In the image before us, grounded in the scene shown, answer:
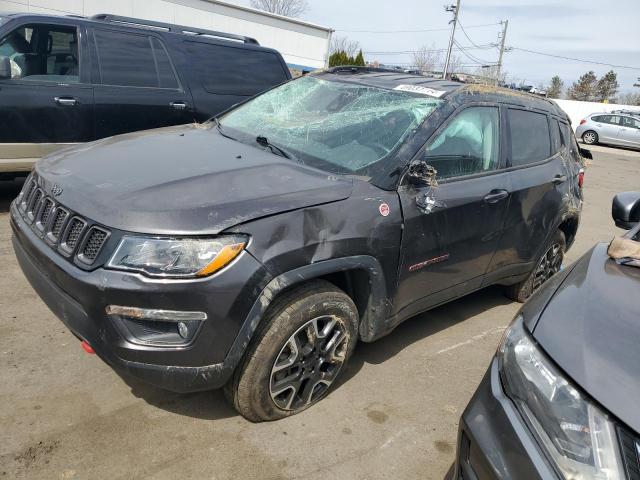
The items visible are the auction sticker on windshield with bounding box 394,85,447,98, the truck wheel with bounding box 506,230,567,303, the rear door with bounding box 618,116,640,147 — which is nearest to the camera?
the auction sticker on windshield with bounding box 394,85,447,98

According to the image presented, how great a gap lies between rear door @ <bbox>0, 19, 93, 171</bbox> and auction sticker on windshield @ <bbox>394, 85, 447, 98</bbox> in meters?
3.48

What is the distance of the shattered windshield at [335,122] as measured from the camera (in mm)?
3068

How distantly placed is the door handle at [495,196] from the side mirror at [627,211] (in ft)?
2.34

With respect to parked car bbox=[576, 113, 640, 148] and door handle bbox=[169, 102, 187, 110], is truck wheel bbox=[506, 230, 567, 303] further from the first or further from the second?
parked car bbox=[576, 113, 640, 148]

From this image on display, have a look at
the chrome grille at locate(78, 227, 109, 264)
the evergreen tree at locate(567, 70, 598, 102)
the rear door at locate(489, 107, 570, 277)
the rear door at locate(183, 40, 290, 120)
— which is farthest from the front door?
the evergreen tree at locate(567, 70, 598, 102)

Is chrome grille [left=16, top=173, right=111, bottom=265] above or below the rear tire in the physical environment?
above

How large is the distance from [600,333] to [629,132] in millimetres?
25692

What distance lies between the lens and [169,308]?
7.10 feet

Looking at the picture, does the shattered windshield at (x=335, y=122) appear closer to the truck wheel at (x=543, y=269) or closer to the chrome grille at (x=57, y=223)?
the chrome grille at (x=57, y=223)

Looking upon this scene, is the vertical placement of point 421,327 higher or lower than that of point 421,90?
lower

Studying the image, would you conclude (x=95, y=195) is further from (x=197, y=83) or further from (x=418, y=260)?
(x=197, y=83)

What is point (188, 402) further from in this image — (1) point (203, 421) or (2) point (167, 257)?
(2) point (167, 257)

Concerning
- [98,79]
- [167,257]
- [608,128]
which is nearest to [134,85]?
[98,79]

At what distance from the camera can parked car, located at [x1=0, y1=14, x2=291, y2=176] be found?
5062 mm
